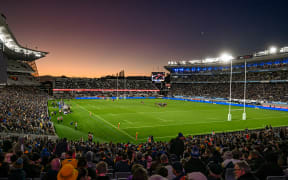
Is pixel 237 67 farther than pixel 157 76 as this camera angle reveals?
No

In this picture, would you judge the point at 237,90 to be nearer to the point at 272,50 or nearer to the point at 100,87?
the point at 272,50

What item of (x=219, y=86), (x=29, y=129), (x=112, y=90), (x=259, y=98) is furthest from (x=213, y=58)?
(x=29, y=129)

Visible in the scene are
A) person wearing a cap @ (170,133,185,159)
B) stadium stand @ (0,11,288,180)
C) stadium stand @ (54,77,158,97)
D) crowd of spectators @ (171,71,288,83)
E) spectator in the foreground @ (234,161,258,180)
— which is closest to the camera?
spectator in the foreground @ (234,161,258,180)

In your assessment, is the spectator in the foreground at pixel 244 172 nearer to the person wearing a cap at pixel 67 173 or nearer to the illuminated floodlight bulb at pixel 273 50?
the person wearing a cap at pixel 67 173

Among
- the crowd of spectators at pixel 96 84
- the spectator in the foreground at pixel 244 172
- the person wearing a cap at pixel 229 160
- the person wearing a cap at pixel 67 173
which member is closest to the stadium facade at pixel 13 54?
the crowd of spectators at pixel 96 84

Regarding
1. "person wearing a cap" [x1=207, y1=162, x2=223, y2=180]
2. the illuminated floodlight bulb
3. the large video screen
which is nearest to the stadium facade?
"person wearing a cap" [x1=207, y1=162, x2=223, y2=180]

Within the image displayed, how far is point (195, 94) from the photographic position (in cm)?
8706

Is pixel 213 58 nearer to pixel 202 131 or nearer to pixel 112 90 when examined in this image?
pixel 112 90

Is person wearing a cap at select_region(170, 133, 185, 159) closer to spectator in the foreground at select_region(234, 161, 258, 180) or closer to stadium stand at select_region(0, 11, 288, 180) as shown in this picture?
stadium stand at select_region(0, 11, 288, 180)

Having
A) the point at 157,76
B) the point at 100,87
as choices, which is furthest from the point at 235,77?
the point at 100,87

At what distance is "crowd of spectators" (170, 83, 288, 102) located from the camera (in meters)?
58.7

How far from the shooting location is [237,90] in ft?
236

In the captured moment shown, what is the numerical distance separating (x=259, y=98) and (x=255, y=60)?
18.4 metres

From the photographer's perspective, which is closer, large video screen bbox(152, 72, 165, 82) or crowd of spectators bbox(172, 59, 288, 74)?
crowd of spectators bbox(172, 59, 288, 74)
